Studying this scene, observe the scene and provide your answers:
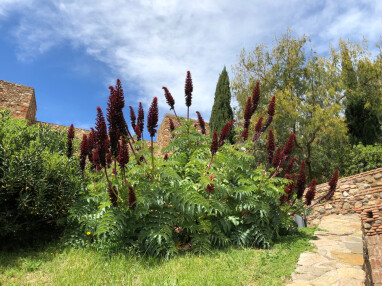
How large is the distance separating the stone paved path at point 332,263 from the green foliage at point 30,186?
3.69 m

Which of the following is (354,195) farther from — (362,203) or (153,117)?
(153,117)

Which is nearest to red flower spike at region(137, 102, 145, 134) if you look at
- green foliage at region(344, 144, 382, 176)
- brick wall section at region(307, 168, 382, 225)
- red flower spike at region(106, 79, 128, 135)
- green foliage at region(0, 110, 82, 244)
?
red flower spike at region(106, 79, 128, 135)

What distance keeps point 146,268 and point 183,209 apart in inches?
34.9

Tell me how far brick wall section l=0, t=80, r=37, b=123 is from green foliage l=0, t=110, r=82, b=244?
7.33 m

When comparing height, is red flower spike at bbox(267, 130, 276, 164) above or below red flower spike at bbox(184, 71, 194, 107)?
below

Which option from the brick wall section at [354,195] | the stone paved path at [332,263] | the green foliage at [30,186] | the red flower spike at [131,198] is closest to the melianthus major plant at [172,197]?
the red flower spike at [131,198]

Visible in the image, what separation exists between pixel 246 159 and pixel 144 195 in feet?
6.61

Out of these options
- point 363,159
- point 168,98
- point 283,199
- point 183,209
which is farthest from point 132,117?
point 363,159

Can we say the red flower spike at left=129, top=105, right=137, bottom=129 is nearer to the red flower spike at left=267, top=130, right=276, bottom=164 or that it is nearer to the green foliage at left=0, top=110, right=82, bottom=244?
the green foliage at left=0, top=110, right=82, bottom=244

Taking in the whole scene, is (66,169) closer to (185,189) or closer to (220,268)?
(185,189)

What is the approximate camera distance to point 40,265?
3.88 metres

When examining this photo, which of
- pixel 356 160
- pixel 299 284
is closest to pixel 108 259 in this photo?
pixel 299 284

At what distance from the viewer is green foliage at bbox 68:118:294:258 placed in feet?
12.2

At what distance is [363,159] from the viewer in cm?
1373
